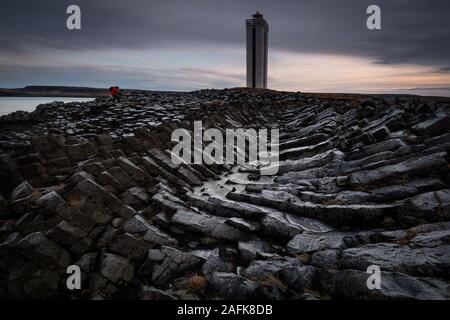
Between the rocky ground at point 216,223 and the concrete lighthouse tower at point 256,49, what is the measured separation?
77560 mm

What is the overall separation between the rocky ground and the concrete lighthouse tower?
3054 inches

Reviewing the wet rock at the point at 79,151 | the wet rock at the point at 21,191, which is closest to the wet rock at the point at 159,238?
the wet rock at the point at 21,191

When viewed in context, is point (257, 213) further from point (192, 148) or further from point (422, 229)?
point (192, 148)

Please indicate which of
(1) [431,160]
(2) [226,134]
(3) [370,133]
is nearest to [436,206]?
(1) [431,160]

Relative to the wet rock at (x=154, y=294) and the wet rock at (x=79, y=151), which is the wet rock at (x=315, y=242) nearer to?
the wet rock at (x=154, y=294)

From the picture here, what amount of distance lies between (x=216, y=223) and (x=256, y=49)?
289 feet

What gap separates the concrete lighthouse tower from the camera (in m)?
89.0

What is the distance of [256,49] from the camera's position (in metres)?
90.5

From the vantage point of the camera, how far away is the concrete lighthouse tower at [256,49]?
8900cm

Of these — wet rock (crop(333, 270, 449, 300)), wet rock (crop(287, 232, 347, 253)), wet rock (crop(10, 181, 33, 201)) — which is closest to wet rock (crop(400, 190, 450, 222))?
wet rock (crop(287, 232, 347, 253))

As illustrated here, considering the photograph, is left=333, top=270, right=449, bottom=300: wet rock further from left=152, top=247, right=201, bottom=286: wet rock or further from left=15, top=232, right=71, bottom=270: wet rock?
left=15, top=232, right=71, bottom=270: wet rock

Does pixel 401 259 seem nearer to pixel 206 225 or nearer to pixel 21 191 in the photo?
pixel 206 225

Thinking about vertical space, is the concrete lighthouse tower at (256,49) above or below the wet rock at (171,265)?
above

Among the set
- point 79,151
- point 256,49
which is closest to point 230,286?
point 79,151
